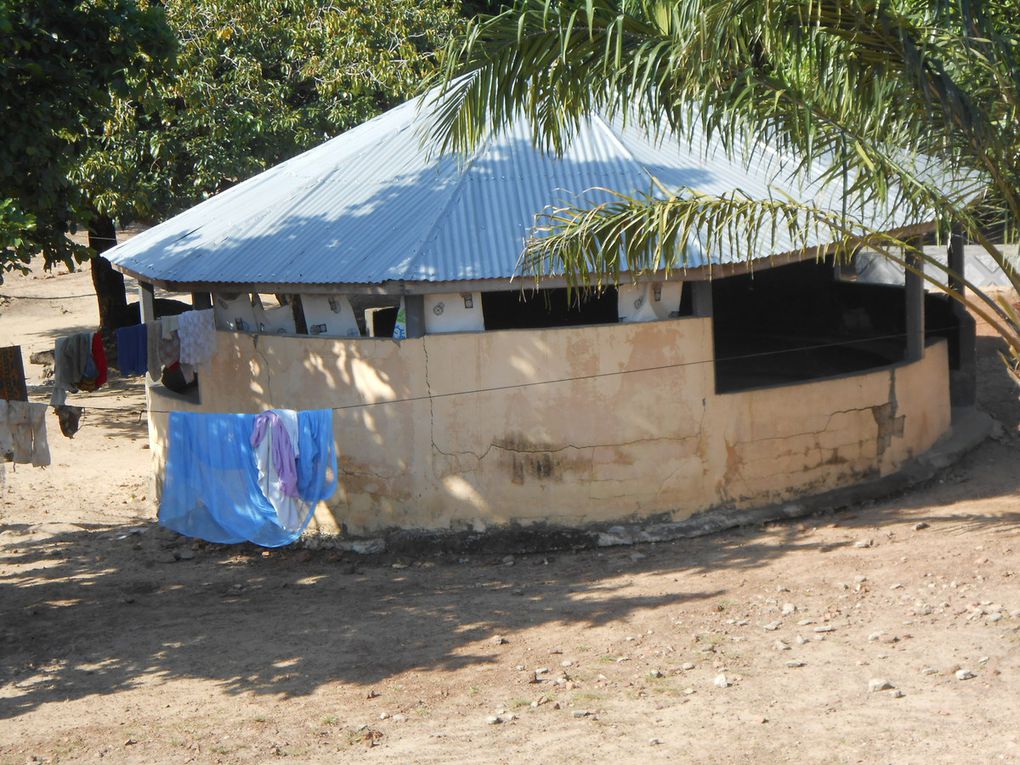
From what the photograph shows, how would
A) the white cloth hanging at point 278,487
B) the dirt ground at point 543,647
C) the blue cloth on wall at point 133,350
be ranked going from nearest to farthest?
the dirt ground at point 543,647
the white cloth hanging at point 278,487
the blue cloth on wall at point 133,350

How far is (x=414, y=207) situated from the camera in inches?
432

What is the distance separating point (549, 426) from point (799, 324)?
7.52 meters

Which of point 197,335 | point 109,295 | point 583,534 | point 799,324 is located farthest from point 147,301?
point 799,324

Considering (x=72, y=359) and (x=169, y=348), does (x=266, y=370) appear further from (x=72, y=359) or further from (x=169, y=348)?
(x=72, y=359)

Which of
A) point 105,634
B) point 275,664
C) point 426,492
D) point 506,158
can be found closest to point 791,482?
point 426,492

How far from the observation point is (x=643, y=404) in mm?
10273

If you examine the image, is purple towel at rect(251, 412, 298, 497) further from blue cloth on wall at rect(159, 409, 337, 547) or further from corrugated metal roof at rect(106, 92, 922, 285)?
corrugated metal roof at rect(106, 92, 922, 285)

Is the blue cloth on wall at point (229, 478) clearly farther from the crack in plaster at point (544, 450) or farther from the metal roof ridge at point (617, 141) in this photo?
the metal roof ridge at point (617, 141)

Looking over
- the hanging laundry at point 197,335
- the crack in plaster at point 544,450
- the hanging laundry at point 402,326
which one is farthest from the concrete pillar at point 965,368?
the hanging laundry at point 197,335

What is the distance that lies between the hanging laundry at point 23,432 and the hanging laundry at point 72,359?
5.23 feet

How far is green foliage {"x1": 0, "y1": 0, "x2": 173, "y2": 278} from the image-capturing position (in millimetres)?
8805

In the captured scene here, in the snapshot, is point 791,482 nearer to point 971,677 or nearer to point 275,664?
point 971,677

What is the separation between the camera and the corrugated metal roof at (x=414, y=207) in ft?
33.3

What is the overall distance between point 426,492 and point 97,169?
719cm
